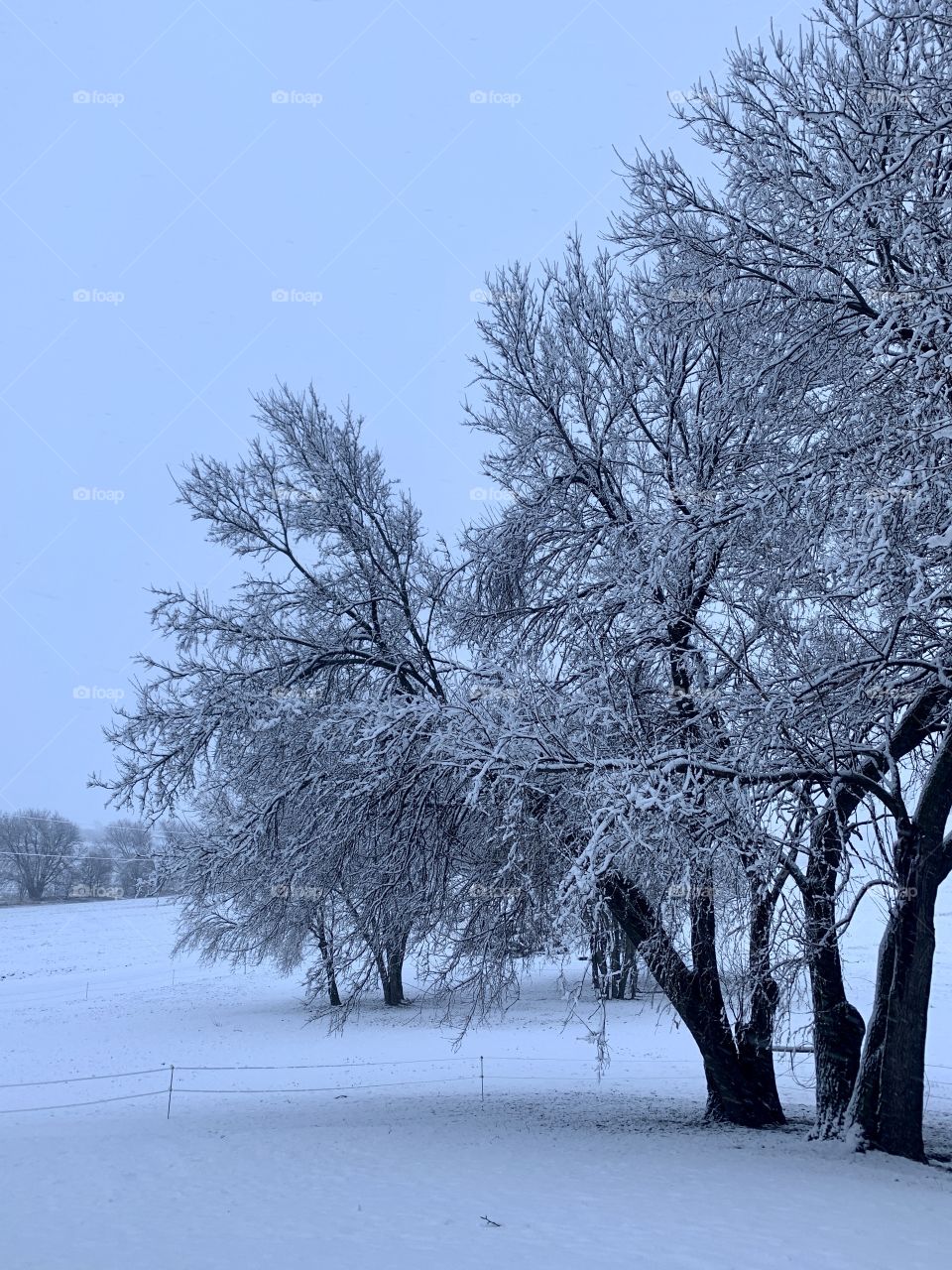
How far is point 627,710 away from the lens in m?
9.22

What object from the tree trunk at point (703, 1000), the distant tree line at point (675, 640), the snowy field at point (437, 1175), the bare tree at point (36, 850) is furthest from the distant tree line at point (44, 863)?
the tree trunk at point (703, 1000)

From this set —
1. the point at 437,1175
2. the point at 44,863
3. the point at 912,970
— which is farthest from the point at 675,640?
the point at 44,863

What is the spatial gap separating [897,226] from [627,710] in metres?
4.33

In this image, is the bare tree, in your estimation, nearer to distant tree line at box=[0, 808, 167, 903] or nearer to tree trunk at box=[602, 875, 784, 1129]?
→ distant tree line at box=[0, 808, 167, 903]

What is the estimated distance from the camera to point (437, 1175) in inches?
393

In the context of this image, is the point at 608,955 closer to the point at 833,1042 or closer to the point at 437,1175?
the point at 833,1042

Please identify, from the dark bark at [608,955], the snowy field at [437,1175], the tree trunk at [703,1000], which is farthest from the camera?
the tree trunk at [703,1000]

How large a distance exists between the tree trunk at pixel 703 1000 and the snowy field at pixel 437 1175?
0.43 meters

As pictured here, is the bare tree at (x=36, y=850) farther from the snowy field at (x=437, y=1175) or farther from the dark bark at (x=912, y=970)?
the dark bark at (x=912, y=970)

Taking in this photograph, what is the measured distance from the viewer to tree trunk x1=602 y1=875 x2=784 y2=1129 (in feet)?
34.6

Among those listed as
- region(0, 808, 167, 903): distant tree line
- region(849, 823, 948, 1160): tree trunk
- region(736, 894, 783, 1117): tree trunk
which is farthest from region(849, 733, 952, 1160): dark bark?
region(0, 808, 167, 903): distant tree line

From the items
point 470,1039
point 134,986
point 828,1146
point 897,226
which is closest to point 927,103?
point 897,226

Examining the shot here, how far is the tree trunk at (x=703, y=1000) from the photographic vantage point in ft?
34.6

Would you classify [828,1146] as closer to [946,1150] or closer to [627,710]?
[946,1150]
